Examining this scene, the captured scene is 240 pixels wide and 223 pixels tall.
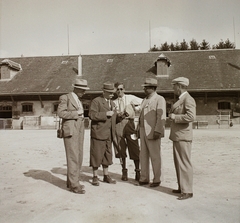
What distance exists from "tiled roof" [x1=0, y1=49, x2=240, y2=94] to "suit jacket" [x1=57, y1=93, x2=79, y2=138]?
15491mm

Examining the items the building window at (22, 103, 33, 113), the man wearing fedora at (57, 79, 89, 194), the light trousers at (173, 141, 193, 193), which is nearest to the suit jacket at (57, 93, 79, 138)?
the man wearing fedora at (57, 79, 89, 194)

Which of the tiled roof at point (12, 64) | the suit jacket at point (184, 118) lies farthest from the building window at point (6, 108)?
the suit jacket at point (184, 118)

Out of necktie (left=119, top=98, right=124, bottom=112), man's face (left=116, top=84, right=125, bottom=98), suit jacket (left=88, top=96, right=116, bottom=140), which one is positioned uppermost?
man's face (left=116, top=84, right=125, bottom=98)

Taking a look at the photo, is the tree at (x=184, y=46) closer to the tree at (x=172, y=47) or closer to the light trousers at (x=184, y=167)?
the tree at (x=172, y=47)

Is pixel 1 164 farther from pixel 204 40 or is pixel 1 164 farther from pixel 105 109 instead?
pixel 204 40

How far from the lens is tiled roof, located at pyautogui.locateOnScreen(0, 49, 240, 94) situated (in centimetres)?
2027

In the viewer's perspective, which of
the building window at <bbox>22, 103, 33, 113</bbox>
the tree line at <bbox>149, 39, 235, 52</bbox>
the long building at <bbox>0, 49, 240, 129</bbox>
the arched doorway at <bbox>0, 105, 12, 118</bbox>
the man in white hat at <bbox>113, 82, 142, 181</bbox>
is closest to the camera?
the man in white hat at <bbox>113, 82, 142, 181</bbox>

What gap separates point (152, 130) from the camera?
4.59 m

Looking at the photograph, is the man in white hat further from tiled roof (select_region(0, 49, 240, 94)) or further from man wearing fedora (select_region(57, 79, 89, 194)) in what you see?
tiled roof (select_region(0, 49, 240, 94))

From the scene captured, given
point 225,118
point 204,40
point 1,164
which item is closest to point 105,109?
point 1,164

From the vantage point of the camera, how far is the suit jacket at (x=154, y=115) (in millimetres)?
4488

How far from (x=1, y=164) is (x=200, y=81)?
53.3ft

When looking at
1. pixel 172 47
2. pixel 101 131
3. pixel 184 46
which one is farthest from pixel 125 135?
pixel 172 47

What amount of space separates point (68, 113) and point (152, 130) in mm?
1405
